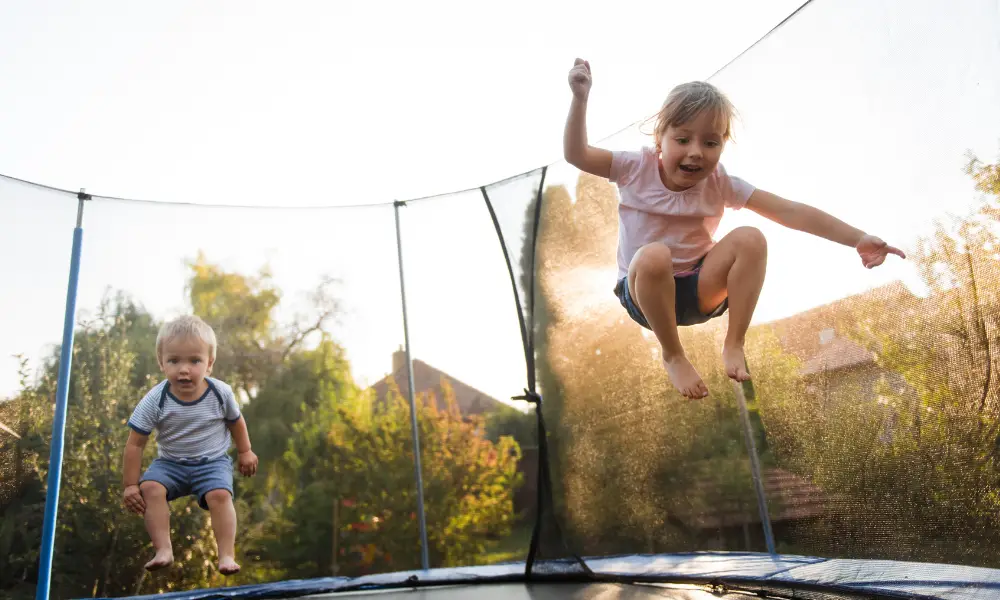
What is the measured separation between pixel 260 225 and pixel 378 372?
3.79 feet

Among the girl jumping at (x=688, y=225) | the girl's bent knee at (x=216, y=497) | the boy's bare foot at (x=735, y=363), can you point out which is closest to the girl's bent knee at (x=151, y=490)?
the girl's bent knee at (x=216, y=497)

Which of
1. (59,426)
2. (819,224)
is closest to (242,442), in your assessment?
(59,426)

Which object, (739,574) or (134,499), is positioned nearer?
(134,499)

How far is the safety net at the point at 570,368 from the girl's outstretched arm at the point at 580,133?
34cm

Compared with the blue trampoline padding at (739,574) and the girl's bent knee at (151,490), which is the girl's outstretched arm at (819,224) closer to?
the blue trampoline padding at (739,574)

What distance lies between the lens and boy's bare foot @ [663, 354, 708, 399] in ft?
5.01

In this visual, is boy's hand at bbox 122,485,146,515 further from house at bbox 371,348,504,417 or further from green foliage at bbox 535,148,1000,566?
house at bbox 371,348,504,417

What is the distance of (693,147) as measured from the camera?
59.3 inches

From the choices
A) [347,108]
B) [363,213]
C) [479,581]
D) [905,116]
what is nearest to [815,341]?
[905,116]

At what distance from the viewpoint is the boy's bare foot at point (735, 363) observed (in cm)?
147

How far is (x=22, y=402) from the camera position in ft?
9.36

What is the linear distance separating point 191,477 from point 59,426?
806 millimetres

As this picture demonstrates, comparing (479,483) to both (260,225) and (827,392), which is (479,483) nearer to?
(260,225)

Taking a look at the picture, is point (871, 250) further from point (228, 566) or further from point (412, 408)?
point (412, 408)
